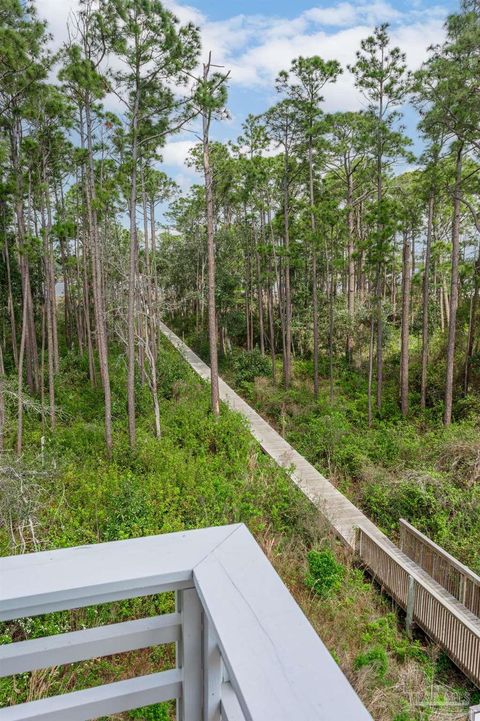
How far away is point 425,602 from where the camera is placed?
5770mm

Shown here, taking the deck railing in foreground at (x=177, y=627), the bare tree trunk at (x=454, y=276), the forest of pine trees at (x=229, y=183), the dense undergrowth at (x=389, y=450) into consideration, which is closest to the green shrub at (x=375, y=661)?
the dense undergrowth at (x=389, y=450)

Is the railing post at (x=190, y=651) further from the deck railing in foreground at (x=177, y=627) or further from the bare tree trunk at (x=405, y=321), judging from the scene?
the bare tree trunk at (x=405, y=321)

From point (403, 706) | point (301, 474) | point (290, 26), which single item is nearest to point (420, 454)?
point (301, 474)

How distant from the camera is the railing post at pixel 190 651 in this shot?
36.0 inches

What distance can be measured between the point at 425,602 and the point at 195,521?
3525 millimetres

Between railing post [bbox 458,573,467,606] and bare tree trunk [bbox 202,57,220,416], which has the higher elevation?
bare tree trunk [bbox 202,57,220,416]

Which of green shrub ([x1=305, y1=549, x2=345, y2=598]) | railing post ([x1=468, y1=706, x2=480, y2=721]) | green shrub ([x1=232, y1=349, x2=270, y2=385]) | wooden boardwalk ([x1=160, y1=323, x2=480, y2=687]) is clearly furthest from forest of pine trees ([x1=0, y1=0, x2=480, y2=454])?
railing post ([x1=468, y1=706, x2=480, y2=721])

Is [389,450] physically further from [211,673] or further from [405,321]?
[211,673]

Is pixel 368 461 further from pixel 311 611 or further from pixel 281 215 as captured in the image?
pixel 281 215

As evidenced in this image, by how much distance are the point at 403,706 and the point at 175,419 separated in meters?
8.91

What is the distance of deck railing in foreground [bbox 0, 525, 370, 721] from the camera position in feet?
2.49

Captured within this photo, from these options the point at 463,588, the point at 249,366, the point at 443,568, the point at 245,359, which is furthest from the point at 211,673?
the point at 245,359

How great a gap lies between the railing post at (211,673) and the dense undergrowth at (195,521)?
329cm

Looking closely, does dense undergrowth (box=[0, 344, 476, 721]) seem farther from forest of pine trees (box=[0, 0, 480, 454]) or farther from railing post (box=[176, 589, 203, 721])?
railing post (box=[176, 589, 203, 721])
